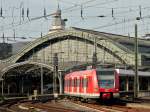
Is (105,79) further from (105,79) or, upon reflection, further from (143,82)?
(143,82)

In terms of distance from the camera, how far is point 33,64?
89.4m

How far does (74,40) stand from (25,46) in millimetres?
17473

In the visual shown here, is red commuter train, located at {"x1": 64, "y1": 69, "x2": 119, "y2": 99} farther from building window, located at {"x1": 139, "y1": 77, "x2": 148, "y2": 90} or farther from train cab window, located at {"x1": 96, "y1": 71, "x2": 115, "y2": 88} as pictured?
building window, located at {"x1": 139, "y1": 77, "x2": 148, "y2": 90}

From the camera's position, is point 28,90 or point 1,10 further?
point 28,90

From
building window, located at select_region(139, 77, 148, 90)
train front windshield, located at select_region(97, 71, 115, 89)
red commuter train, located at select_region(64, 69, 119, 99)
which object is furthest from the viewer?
building window, located at select_region(139, 77, 148, 90)

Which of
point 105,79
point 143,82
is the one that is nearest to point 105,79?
point 105,79

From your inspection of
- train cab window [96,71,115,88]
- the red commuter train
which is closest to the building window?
the red commuter train

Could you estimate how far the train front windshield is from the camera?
4009 cm

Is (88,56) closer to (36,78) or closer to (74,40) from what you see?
Result: (74,40)

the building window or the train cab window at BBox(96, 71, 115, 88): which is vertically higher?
the train cab window at BBox(96, 71, 115, 88)

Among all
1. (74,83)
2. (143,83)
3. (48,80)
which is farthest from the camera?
(48,80)

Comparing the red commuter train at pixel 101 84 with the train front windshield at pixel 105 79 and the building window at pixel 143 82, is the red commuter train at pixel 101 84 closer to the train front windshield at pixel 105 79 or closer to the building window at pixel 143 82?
the train front windshield at pixel 105 79

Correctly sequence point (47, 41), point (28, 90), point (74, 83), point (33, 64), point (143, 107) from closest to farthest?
point (143, 107) < point (74, 83) < point (33, 64) < point (28, 90) < point (47, 41)

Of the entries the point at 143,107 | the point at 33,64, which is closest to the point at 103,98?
the point at 143,107
